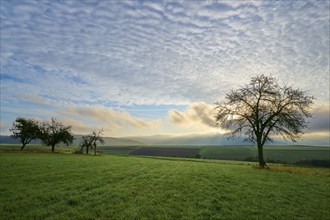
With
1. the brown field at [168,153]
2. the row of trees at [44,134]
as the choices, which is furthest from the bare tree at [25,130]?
the brown field at [168,153]

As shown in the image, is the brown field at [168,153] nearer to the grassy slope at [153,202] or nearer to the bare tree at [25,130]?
the bare tree at [25,130]

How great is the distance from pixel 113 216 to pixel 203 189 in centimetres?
824

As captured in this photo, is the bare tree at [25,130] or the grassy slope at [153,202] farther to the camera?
the bare tree at [25,130]

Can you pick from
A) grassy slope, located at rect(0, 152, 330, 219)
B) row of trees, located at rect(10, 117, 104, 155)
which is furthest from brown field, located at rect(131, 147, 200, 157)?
grassy slope, located at rect(0, 152, 330, 219)

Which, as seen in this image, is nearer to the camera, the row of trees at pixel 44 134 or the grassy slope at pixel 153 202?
the grassy slope at pixel 153 202

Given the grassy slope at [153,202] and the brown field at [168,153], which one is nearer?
the grassy slope at [153,202]

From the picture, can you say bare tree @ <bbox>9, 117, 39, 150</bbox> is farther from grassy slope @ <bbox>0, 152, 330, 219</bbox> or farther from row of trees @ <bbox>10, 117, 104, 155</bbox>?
grassy slope @ <bbox>0, 152, 330, 219</bbox>

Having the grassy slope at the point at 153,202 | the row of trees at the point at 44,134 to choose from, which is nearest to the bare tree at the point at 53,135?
the row of trees at the point at 44,134

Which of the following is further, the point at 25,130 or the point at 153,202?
the point at 25,130

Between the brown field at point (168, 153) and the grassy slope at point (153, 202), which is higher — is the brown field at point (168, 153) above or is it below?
below

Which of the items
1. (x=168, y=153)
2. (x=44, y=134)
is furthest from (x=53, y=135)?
(x=168, y=153)

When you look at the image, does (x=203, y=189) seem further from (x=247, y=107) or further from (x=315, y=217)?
(x=247, y=107)

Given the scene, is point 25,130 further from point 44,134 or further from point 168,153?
point 168,153

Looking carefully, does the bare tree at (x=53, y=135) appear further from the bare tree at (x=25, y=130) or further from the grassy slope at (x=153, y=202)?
the grassy slope at (x=153, y=202)
